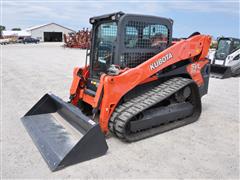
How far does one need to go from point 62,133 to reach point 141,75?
1506 mm

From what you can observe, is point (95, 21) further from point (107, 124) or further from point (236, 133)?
point (236, 133)

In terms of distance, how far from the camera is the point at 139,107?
11.4ft

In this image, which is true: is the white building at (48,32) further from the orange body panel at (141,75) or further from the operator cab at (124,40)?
the orange body panel at (141,75)

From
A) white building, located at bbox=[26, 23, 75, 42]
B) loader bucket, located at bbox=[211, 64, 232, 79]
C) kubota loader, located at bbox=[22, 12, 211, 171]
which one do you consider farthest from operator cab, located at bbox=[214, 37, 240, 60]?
white building, located at bbox=[26, 23, 75, 42]

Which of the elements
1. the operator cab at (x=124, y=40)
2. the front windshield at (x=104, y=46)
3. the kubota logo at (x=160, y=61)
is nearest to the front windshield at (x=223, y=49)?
the operator cab at (x=124, y=40)

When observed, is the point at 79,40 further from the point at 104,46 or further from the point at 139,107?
the point at 139,107

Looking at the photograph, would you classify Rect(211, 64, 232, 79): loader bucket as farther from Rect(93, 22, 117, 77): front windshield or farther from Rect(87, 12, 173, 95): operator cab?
Rect(93, 22, 117, 77): front windshield

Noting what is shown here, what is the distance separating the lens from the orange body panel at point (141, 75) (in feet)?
11.3

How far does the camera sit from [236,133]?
3982mm

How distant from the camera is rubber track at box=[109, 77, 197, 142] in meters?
3.37

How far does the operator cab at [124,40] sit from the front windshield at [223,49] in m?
7.09

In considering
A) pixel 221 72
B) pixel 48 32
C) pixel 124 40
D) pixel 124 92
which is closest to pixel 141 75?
pixel 124 92

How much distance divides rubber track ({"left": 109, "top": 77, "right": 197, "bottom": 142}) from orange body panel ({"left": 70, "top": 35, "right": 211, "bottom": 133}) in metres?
0.13

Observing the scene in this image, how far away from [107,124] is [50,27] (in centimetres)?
6269
